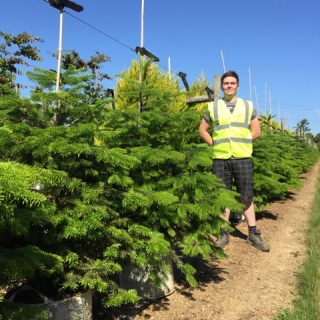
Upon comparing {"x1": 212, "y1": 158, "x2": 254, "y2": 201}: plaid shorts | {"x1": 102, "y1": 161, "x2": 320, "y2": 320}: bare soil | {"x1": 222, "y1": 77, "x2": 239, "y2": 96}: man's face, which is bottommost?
{"x1": 102, "y1": 161, "x2": 320, "y2": 320}: bare soil

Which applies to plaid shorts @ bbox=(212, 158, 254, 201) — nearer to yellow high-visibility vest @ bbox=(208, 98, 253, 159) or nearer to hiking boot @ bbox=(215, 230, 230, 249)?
yellow high-visibility vest @ bbox=(208, 98, 253, 159)

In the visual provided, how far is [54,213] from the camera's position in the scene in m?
2.10

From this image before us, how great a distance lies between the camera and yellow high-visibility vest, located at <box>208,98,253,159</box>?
4070 millimetres

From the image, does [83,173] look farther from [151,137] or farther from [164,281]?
[164,281]

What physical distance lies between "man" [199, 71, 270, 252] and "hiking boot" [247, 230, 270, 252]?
0.38m

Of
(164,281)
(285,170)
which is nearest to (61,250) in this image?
(164,281)

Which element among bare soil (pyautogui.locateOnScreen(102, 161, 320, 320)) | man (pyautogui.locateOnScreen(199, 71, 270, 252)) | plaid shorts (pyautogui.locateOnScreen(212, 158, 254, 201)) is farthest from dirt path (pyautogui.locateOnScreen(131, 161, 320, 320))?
plaid shorts (pyautogui.locateOnScreen(212, 158, 254, 201))

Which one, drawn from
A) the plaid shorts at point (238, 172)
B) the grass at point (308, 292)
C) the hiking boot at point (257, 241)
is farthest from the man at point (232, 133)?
the grass at point (308, 292)

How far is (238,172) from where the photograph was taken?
422cm

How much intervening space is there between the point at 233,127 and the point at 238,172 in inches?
21.6

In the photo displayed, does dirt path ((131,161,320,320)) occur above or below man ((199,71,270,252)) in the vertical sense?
below

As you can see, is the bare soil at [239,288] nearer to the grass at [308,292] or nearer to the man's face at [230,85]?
the grass at [308,292]

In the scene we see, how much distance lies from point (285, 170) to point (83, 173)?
5.64m

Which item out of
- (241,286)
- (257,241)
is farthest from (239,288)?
(257,241)
